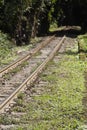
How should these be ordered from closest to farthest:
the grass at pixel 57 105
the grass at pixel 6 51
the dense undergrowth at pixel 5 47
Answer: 1. the grass at pixel 57 105
2. the grass at pixel 6 51
3. the dense undergrowth at pixel 5 47

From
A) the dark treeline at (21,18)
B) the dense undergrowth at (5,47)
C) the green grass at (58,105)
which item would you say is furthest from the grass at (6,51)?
the green grass at (58,105)

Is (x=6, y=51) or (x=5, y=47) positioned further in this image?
(x=5, y=47)

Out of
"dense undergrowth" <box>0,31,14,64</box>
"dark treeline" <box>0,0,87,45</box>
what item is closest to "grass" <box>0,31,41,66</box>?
"dense undergrowth" <box>0,31,14,64</box>

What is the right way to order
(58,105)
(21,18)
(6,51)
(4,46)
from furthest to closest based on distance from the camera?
(21,18), (4,46), (6,51), (58,105)

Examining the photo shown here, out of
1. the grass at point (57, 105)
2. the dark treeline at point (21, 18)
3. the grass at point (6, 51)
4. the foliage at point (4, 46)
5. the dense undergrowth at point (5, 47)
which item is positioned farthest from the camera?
the dark treeline at point (21, 18)

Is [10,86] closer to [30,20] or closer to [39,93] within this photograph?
[39,93]

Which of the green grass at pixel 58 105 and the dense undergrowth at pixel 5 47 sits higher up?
the green grass at pixel 58 105

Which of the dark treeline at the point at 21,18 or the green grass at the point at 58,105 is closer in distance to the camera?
the green grass at the point at 58,105

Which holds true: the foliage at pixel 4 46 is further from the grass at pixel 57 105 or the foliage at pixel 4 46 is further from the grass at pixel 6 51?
the grass at pixel 57 105

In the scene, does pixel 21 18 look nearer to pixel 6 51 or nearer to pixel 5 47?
pixel 5 47

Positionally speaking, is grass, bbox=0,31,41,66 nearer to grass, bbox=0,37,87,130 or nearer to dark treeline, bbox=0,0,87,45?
dark treeline, bbox=0,0,87,45

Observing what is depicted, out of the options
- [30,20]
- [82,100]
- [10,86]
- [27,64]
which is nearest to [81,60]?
[27,64]

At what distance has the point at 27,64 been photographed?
21109mm

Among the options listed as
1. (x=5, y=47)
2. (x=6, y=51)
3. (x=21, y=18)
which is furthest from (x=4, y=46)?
(x=21, y=18)
